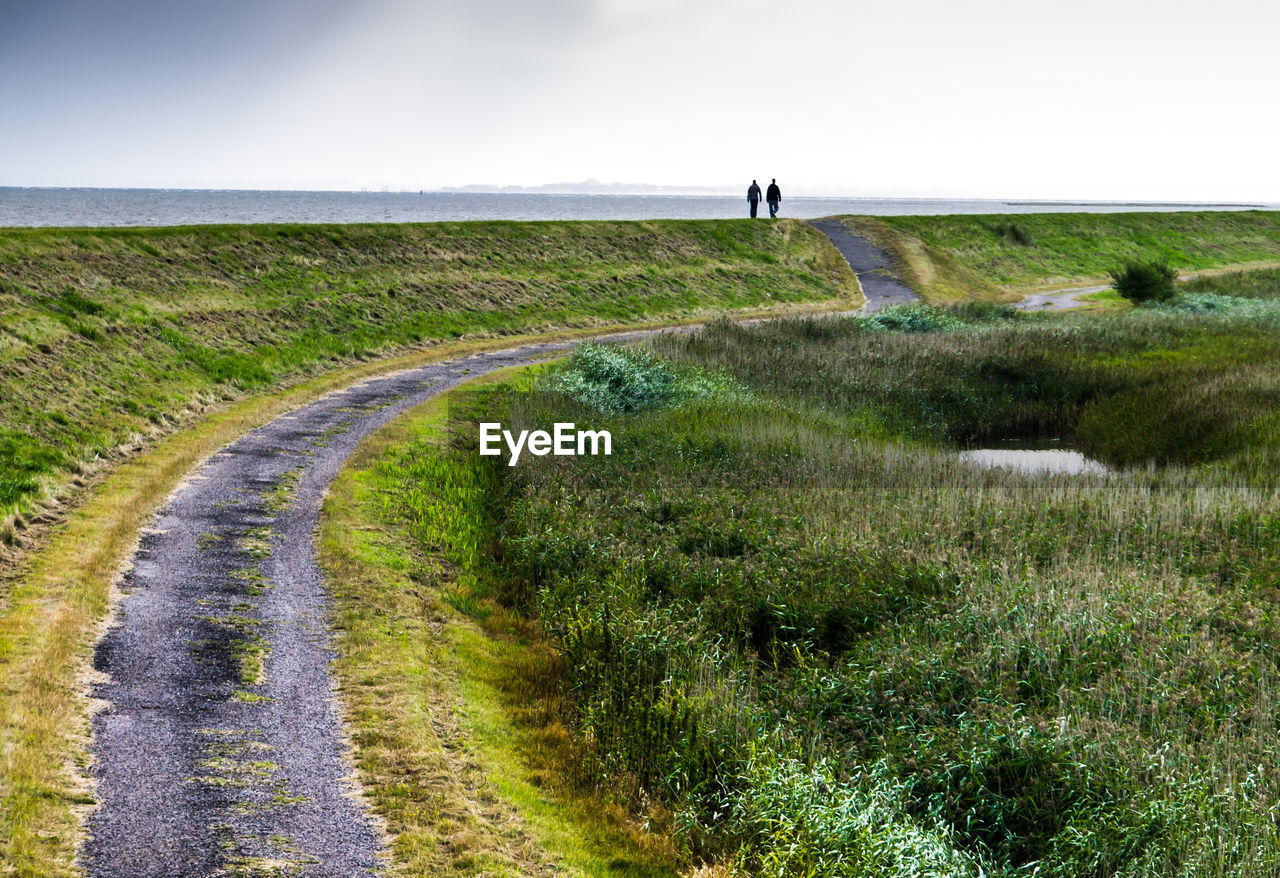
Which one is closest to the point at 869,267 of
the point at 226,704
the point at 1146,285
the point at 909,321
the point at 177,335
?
the point at 1146,285

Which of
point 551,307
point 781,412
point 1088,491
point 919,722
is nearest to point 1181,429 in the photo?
point 1088,491

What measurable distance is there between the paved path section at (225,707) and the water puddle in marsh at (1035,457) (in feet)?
42.9

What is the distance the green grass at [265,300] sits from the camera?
717 inches

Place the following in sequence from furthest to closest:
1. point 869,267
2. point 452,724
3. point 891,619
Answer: point 869,267
point 891,619
point 452,724

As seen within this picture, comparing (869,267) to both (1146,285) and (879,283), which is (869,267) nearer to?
(879,283)

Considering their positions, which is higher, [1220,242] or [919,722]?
[1220,242]

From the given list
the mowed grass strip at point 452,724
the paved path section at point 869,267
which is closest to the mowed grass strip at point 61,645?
the mowed grass strip at point 452,724

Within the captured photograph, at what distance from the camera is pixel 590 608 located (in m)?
11.8

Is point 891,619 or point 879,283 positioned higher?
point 879,283

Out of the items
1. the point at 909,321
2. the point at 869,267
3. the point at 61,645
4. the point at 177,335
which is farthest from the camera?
the point at 869,267

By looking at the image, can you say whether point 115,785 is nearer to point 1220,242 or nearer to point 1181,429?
point 1181,429

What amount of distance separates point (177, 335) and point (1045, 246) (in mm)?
58624

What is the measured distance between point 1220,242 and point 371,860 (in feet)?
278

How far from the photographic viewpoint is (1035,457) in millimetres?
21875
